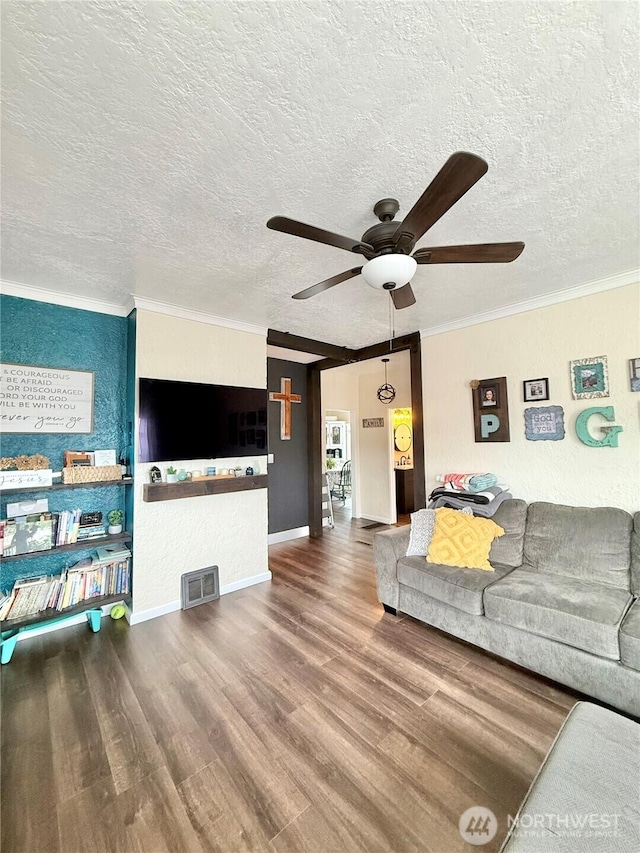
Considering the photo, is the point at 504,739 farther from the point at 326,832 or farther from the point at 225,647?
the point at 225,647

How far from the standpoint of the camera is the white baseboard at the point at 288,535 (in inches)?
195

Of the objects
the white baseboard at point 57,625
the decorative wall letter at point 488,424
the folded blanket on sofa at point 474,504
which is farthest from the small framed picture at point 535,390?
the white baseboard at point 57,625

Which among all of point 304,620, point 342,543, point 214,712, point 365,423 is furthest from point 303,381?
point 214,712

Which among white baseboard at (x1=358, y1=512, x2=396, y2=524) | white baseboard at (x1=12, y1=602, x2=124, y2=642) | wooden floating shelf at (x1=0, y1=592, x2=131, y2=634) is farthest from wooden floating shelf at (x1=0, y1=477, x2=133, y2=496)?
white baseboard at (x1=358, y1=512, x2=396, y2=524)

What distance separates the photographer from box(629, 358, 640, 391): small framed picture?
101 inches

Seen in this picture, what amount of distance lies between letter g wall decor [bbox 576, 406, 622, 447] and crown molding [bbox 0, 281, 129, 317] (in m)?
4.01

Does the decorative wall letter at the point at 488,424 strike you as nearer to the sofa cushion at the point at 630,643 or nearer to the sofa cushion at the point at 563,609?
the sofa cushion at the point at 563,609

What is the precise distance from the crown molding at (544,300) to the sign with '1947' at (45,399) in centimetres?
343

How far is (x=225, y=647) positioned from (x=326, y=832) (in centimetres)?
136

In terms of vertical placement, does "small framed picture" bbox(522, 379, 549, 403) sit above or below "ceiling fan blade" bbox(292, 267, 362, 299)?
below

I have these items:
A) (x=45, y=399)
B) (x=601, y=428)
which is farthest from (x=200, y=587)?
(x=601, y=428)

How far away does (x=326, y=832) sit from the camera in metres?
1.28
